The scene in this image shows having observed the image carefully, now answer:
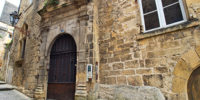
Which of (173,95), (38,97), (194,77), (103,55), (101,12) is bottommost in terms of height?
(38,97)

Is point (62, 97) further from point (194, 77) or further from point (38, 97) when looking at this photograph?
point (194, 77)

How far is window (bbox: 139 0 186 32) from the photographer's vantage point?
2604 mm

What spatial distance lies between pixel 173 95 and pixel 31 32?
6507 millimetres

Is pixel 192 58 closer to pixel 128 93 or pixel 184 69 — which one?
pixel 184 69

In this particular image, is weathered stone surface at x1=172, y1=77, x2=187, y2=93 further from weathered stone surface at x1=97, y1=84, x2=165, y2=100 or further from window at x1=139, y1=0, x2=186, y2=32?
window at x1=139, y1=0, x2=186, y2=32

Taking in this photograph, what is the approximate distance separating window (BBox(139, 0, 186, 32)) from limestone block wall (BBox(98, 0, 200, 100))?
6.2 inches

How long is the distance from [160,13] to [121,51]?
Answer: 135 centimetres

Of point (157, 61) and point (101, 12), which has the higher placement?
point (101, 12)

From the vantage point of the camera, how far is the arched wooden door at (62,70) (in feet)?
12.5

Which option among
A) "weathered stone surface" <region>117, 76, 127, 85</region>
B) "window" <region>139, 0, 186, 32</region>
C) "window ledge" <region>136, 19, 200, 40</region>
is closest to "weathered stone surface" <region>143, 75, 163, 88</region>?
"weathered stone surface" <region>117, 76, 127, 85</region>

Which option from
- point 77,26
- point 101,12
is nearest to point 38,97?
point 77,26

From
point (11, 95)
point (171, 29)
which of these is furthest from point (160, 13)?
point (11, 95)

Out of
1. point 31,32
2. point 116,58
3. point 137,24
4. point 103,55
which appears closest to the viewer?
point 137,24

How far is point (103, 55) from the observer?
11.6 ft
